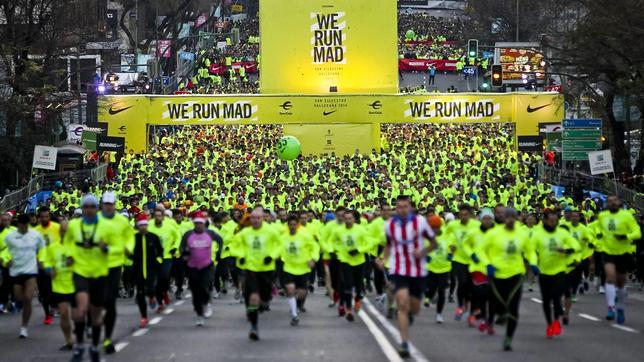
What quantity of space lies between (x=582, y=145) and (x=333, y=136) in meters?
12.8

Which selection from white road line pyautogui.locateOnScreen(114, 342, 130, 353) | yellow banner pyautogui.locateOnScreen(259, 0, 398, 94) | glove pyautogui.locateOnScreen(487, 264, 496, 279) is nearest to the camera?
white road line pyautogui.locateOnScreen(114, 342, 130, 353)

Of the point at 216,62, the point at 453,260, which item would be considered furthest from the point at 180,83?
the point at 453,260

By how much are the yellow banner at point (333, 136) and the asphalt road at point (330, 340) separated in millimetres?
30279

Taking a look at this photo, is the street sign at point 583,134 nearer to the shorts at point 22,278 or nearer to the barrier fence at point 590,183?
the barrier fence at point 590,183

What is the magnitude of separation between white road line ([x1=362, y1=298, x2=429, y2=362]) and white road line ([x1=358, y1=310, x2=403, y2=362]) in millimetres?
134

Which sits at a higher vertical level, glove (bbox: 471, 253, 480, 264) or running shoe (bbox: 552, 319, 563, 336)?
glove (bbox: 471, 253, 480, 264)

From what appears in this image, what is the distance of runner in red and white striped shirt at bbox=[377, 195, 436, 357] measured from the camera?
50.0ft

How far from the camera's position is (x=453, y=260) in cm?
2134

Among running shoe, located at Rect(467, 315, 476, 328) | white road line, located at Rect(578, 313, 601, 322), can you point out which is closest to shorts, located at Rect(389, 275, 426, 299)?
running shoe, located at Rect(467, 315, 476, 328)

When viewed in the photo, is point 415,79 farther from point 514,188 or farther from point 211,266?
point 211,266

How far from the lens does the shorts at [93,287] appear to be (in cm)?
1475

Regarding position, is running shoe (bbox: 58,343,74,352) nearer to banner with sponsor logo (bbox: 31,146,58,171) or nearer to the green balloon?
banner with sponsor logo (bbox: 31,146,58,171)

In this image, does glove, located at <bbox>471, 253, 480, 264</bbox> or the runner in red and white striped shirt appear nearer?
the runner in red and white striped shirt

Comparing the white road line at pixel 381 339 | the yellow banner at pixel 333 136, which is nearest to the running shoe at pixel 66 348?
the white road line at pixel 381 339
